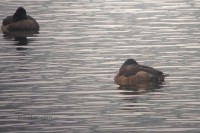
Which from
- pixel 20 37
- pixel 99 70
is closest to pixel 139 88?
pixel 99 70

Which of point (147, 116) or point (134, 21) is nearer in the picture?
point (147, 116)

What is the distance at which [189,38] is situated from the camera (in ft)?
170

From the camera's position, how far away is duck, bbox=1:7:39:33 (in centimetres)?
5622

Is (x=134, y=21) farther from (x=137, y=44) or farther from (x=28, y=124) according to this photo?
(x=28, y=124)

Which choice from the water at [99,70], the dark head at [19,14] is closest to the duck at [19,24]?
the dark head at [19,14]

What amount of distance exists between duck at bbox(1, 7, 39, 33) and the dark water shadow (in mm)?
305

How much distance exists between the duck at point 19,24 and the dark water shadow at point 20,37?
1.00ft

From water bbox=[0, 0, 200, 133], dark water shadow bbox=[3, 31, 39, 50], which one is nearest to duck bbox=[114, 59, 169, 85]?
water bbox=[0, 0, 200, 133]

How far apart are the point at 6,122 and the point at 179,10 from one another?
33.4 meters

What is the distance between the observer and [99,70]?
41844 millimetres

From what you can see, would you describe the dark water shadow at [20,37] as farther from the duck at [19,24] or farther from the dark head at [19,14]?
the dark head at [19,14]

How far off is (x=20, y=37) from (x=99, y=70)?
13111 millimetres

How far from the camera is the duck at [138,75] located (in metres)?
39.5

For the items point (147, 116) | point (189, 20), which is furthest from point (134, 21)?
point (147, 116)
